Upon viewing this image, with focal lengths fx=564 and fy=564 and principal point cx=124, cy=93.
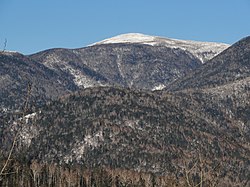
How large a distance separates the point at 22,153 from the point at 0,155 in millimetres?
1484

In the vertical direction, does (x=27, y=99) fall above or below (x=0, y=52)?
below

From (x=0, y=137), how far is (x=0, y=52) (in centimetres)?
209

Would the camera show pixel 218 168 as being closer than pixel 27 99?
No

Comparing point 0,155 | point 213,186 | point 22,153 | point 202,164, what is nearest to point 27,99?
point 22,153

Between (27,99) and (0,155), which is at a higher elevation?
(27,99)

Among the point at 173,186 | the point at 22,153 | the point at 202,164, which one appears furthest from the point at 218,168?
the point at 22,153

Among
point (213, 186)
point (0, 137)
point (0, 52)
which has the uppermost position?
point (0, 52)

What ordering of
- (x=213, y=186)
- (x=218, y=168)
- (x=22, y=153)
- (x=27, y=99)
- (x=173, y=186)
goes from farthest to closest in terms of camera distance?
(x=173, y=186) → (x=213, y=186) → (x=218, y=168) → (x=22, y=153) → (x=27, y=99)

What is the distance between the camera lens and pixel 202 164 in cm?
1481

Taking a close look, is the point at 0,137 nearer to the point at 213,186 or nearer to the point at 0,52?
the point at 0,52

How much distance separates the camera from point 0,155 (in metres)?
14.5

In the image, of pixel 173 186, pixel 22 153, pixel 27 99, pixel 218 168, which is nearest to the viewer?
pixel 27 99

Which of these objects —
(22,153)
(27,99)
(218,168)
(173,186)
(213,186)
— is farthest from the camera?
(173,186)

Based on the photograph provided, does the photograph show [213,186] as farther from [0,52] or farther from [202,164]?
[0,52]
